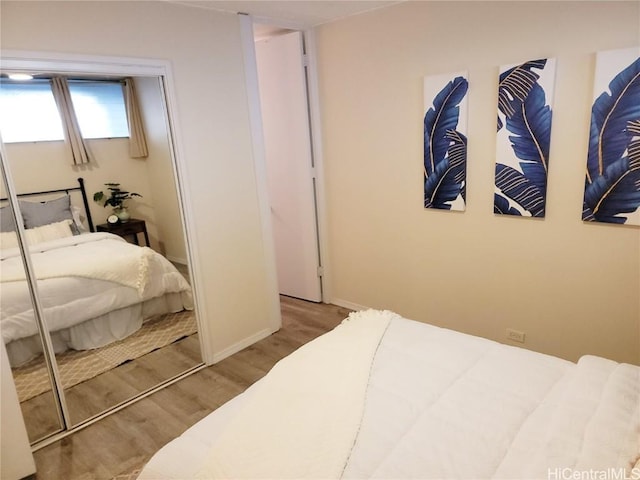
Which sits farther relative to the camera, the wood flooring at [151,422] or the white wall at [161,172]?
the white wall at [161,172]

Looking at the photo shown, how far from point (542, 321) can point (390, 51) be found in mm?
2142

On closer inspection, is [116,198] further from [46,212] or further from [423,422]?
[423,422]

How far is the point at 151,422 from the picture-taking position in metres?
2.43

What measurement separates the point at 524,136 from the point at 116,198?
2.51 metres

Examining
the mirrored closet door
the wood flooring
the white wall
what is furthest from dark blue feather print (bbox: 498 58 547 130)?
the mirrored closet door

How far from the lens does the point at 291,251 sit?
13.2ft

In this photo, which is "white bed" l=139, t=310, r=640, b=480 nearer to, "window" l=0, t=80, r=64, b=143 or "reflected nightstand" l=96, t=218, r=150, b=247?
"reflected nightstand" l=96, t=218, r=150, b=247

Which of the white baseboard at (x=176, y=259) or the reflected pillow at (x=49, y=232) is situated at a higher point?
the reflected pillow at (x=49, y=232)

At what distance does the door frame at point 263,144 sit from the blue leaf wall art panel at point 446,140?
105cm

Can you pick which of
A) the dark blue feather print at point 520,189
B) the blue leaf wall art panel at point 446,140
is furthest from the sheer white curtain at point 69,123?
the dark blue feather print at point 520,189

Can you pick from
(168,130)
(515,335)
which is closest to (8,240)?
(168,130)

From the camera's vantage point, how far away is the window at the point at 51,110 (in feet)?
6.77

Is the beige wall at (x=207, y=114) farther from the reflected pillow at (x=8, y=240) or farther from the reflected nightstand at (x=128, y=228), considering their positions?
the reflected pillow at (x=8, y=240)

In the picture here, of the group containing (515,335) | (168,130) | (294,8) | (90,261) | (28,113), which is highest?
(294,8)
